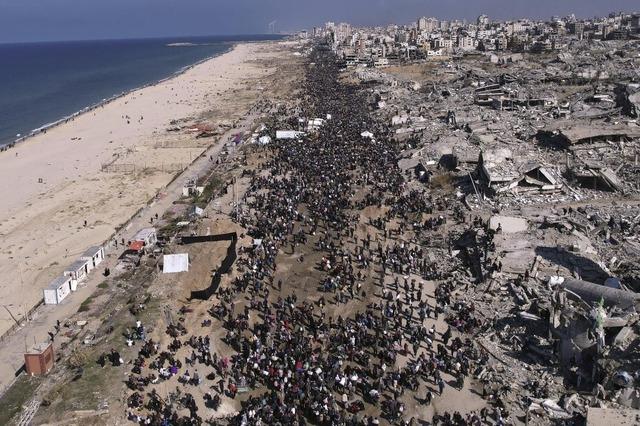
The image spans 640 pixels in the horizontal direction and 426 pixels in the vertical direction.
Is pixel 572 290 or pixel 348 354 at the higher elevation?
pixel 572 290

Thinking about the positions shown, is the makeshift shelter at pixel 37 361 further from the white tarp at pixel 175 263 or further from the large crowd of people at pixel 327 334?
the white tarp at pixel 175 263

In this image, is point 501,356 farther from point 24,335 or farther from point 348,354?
point 24,335

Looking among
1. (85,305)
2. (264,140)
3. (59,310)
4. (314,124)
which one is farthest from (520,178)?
(314,124)

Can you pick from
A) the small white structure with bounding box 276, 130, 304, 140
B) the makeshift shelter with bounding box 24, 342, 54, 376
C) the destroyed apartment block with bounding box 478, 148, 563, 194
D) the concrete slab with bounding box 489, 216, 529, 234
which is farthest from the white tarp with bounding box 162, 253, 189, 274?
the small white structure with bounding box 276, 130, 304, 140

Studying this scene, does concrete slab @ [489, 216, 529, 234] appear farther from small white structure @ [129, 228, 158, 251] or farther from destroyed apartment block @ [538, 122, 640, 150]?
small white structure @ [129, 228, 158, 251]

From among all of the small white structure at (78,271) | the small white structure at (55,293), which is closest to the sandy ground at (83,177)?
the small white structure at (55,293)

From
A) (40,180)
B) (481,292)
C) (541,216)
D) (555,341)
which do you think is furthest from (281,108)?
(555,341)
